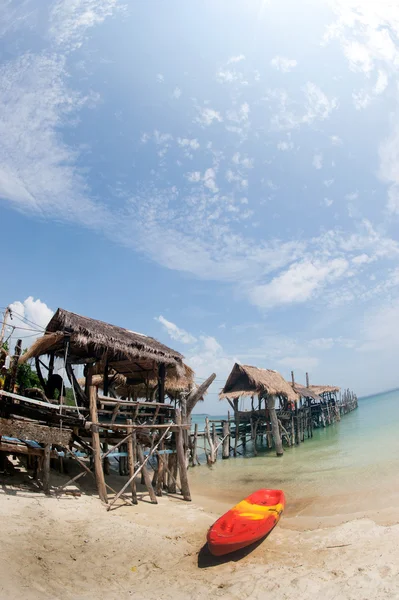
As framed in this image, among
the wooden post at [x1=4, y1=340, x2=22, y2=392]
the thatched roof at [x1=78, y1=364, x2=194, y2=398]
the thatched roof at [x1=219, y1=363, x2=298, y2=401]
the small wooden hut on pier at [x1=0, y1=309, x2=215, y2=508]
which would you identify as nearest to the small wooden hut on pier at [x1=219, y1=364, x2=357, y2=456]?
the thatched roof at [x1=219, y1=363, x2=298, y2=401]

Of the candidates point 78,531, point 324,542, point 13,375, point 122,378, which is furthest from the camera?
point 122,378

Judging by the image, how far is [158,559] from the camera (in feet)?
19.8

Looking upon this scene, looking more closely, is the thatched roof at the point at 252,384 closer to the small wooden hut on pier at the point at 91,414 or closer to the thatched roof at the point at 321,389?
the small wooden hut on pier at the point at 91,414

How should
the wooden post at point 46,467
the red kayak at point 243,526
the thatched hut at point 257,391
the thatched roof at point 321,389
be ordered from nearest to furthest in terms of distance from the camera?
the red kayak at point 243,526 < the wooden post at point 46,467 < the thatched hut at point 257,391 < the thatched roof at point 321,389

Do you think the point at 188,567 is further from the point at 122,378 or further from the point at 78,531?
the point at 122,378

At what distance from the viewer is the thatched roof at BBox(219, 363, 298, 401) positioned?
20.0 meters

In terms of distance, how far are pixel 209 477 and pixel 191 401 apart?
305 cm

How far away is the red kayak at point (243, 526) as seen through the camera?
20.3 feet

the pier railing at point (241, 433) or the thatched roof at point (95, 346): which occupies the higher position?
the thatched roof at point (95, 346)

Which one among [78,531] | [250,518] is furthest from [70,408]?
[250,518]

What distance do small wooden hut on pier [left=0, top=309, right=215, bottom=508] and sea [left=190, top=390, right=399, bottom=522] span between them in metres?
2.91

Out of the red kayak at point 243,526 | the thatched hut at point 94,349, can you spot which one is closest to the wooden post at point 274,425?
the thatched hut at point 94,349

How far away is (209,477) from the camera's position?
14977 millimetres

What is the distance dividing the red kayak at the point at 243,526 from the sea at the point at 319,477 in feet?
5.62
